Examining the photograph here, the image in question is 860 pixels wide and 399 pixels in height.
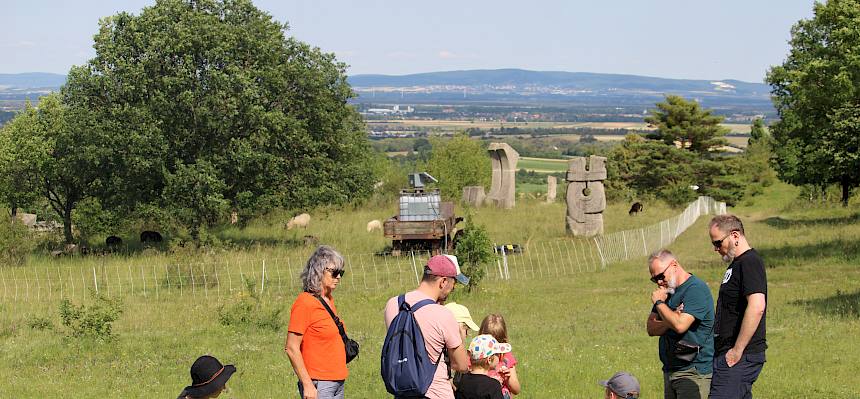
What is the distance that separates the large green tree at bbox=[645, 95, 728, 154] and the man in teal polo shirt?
5026 centimetres

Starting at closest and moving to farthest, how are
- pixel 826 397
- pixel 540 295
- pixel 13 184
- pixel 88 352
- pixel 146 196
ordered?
1. pixel 826 397
2. pixel 88 352
3. pixel 540 295
4. pixel 146 196
5. pixel 13 184

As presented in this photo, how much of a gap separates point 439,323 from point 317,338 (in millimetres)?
1152

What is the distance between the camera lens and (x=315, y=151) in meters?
32.2

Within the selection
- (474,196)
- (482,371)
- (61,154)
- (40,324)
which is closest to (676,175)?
(474,196)

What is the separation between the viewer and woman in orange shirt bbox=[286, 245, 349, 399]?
23.9ft

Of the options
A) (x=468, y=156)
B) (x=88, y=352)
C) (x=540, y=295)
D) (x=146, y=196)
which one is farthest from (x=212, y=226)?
(x=468, y=156)

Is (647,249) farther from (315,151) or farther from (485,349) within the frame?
(485,349)

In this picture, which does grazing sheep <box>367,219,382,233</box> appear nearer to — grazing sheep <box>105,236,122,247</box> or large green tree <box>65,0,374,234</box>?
large green tree <box>65,0,374,234</box>

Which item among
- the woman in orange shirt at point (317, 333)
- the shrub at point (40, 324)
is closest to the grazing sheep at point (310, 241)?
the shrub at point (40, 324)

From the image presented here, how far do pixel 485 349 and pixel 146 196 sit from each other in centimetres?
2496

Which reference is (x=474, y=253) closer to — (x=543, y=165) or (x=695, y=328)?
(x=695, y=328)

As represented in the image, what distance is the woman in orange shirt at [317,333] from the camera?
23.9 feet

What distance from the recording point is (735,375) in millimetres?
7297

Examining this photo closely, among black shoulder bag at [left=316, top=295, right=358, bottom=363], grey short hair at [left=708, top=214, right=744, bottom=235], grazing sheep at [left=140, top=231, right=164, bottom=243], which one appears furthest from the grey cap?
grazing sheep at [left=140, top=231, right=164, bottom=243]
